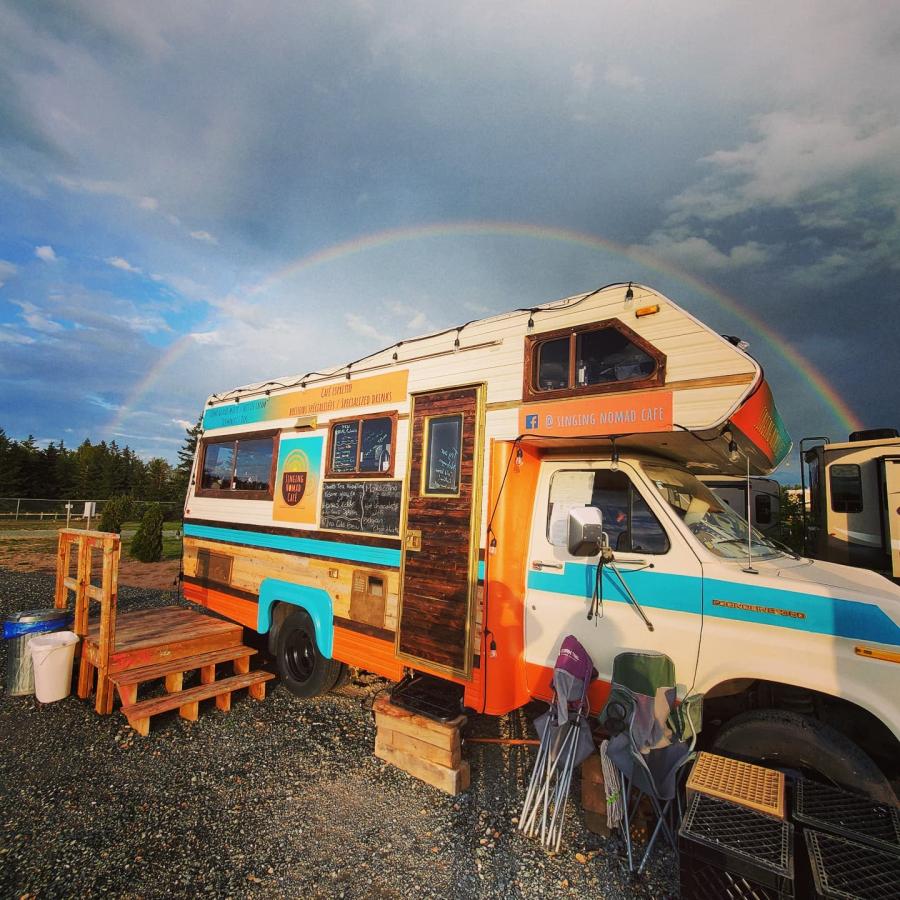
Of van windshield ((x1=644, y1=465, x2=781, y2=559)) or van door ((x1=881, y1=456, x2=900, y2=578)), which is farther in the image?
van door ((x1=881, y1=456, x2=900, y2=578))

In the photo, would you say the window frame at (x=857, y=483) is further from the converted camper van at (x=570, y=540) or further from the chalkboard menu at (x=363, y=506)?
the chalkboard menu at (x=363, y=506)

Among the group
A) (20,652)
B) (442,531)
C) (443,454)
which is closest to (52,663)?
(20,652)

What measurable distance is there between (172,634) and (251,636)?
1.72 meters

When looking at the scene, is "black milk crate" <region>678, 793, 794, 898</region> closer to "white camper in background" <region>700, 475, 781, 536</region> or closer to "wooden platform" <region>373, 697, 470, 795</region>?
"wooden platform" <region>373, 697, 470, 795</region>

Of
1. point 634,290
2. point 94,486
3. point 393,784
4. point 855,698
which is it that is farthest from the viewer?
point 94,486

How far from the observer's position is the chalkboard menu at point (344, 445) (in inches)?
201

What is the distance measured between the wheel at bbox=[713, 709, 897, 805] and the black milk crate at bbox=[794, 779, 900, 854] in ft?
1.23

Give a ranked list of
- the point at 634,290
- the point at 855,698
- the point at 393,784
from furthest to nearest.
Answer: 1. the point at 393,784
2. the point at 634,290
3. the point at 855,698

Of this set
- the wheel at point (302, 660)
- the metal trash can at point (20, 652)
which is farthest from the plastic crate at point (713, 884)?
the metal trash can at point (20, 652)

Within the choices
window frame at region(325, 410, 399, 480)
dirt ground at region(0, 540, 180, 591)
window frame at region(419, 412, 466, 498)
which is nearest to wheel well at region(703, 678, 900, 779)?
window frame at region(419, 412, 466, 498)

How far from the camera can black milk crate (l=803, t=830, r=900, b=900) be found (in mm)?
1851

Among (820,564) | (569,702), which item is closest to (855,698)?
(820,564)

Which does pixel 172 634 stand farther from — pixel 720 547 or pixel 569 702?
pixel 720 547

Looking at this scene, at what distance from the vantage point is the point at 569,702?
3.35 m
